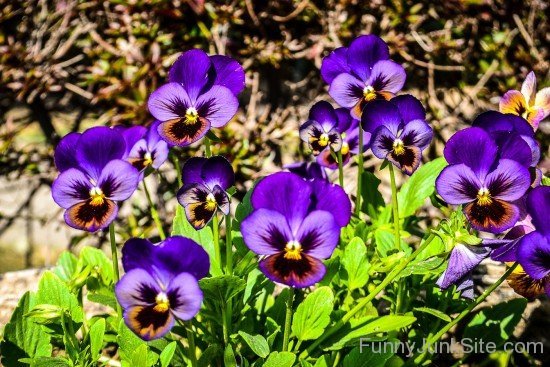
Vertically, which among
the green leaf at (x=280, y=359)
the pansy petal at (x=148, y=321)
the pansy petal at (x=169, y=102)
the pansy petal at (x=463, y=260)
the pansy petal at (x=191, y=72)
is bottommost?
the green leaf at (x=280, y=359)

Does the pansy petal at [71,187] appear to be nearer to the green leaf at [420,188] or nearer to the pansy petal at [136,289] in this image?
the pansy petal at [136,289]

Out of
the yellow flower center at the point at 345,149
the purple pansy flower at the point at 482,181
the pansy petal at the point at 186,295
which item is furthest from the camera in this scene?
the yellow flower center at the point at 345,149

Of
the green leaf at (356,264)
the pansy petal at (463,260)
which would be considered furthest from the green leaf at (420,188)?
the pansy petal at (463,260)

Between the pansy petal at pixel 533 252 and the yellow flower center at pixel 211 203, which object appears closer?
the pansy petal at pixel 533 252

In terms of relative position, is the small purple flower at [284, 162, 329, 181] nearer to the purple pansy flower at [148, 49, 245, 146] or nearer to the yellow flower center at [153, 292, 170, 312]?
the purple pansy flower at [148, 49, 245, 146]

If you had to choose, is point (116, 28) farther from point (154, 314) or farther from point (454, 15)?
point (154, 314)

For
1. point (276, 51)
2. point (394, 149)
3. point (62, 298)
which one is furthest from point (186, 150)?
point (394, 149)

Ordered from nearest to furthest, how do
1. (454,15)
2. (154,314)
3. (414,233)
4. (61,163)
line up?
(154,314)
(61,163)
(414,233)
(454,15)

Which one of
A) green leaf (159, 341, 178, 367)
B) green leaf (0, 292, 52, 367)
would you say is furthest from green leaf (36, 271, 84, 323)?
green leaf (159, 341, 178, 367)
